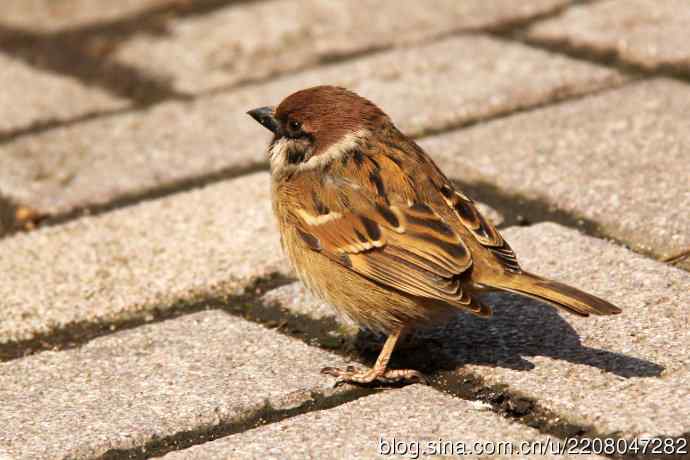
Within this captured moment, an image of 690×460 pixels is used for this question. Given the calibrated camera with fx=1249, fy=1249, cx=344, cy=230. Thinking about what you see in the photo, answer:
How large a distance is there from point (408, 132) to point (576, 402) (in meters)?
2.35

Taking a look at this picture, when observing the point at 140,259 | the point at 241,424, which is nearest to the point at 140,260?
the point at 140,259

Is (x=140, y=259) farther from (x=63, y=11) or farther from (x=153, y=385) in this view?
(x=63, y=11)

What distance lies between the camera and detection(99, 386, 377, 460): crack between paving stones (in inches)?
130

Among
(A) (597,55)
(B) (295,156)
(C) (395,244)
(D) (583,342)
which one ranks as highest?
(A) (597,55)

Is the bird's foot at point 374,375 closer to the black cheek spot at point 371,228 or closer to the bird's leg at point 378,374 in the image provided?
the bird's leg at point 378,374

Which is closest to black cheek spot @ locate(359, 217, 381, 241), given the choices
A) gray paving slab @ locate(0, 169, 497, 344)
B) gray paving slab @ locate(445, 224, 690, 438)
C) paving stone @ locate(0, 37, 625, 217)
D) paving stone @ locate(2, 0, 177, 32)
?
gray paving slab @ locate(445, 224, 690, 438)

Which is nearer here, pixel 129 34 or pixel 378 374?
pixel 378 374

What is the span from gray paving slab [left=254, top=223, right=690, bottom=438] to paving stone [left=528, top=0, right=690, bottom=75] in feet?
5.63

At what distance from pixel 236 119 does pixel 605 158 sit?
176cm

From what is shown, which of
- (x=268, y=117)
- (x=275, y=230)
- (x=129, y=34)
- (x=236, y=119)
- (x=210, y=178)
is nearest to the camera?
(x=268, y=117)

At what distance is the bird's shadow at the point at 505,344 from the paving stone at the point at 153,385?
281 millimetres

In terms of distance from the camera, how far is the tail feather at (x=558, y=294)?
339 cm

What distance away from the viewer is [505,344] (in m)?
3.75

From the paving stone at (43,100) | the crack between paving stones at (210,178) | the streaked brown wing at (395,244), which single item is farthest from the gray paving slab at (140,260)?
the paving stone at (43,100)
